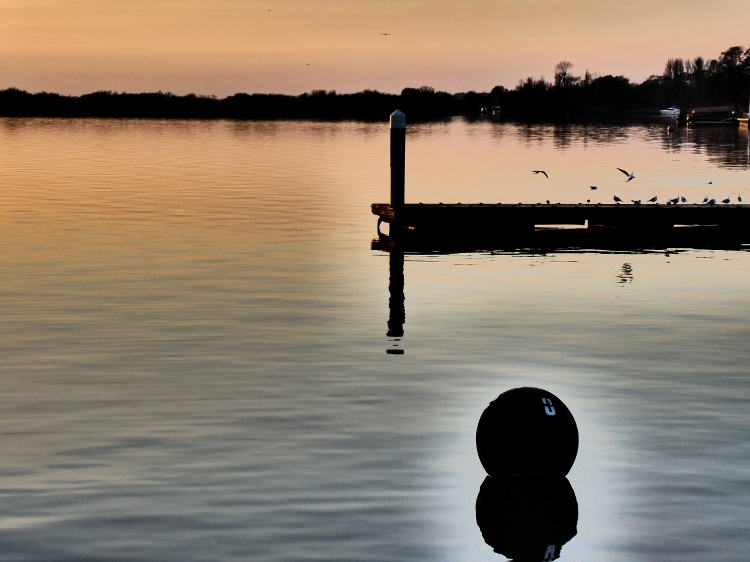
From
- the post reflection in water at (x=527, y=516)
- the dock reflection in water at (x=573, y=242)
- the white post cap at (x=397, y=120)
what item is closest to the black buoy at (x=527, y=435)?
the post reflection in water at (x=527, y=516)

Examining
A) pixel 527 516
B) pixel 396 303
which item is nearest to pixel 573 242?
pixel 396 303

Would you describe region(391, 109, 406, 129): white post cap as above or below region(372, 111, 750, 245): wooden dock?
above

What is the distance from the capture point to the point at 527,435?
10.2m

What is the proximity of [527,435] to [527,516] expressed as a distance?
706mm

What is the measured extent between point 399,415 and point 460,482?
8.28ft

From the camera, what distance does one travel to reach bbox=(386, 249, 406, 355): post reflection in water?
17.7 meters

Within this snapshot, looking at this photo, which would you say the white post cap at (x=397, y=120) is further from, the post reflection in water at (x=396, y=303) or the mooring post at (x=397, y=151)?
the post reflection in water at (x=396, y=303)

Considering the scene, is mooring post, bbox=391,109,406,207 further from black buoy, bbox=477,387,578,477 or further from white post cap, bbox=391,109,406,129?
black buoy, bbox=477,387,578,477

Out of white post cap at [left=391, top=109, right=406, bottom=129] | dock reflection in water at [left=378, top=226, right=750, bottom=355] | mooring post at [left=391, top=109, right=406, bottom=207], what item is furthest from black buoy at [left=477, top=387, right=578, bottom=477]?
white post cap at [left=391, top=109, right=406, bottom=129]

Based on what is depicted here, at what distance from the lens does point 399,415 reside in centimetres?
1312

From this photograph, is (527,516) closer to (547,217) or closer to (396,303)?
(396,303)

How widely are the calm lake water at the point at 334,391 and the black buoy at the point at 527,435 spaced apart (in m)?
0.35

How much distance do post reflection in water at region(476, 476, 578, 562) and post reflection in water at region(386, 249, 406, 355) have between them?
6459mm

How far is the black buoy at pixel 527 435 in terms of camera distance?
10.1m
